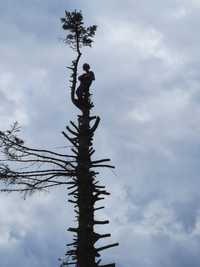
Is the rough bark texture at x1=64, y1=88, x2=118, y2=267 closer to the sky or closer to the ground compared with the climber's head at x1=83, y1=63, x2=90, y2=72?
closer to the ground

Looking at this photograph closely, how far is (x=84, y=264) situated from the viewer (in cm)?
1108

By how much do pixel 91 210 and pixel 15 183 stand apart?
2.22m

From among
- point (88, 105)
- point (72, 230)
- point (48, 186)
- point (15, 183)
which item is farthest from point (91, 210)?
point (88, 105)

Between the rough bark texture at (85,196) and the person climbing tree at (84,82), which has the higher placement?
the person climbing tree at (84,82)

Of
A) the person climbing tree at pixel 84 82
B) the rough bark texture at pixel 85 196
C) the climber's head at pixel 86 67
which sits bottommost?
the rough bark texture at pixel 85 196

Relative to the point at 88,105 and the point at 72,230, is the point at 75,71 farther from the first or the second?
the point at 72,230

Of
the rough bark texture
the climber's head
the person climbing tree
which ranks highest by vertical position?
the climber's head

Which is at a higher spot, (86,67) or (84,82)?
(86,67)

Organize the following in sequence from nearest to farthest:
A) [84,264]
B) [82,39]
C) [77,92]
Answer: [84,264], [77,92], [82,39]

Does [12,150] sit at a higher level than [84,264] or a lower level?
higher

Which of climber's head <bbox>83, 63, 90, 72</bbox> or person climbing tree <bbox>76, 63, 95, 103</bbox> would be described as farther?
climber's head <bbox>83, 63, 90, 72</bbox>

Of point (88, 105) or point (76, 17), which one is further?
point (76, 17)

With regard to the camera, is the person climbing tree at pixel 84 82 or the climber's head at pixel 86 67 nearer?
the person climbing tree at pixel 84 82

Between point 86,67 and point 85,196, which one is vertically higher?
point 86,67
